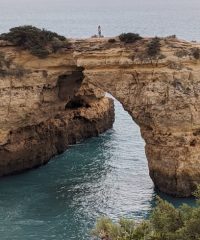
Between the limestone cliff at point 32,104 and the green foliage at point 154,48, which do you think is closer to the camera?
the green foliage at point 154,48

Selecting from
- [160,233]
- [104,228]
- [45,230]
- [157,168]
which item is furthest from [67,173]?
[160,233]

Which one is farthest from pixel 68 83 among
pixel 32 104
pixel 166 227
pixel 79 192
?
pixel 166 227

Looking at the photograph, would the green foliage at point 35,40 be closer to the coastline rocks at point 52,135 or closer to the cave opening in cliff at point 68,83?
the cave opening in cliff at point 68,83

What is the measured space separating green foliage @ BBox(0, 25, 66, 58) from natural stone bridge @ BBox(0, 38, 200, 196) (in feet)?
1.79

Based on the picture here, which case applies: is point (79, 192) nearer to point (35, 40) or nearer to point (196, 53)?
point (35, 40)

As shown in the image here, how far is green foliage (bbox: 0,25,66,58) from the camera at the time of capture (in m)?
41.1

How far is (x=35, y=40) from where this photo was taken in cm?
4131

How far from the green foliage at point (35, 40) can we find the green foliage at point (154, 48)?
21.8 ft

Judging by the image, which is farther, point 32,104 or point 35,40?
point 32,104

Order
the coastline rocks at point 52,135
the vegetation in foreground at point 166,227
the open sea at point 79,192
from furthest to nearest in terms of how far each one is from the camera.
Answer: the coastline rocks at point 52,135, the open sea at point 79,192, the vegetation in foreground at point 166,227

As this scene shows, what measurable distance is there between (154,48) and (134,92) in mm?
3417

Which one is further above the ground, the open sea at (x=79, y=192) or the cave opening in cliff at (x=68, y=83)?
the cave opening in cliff at (x=68, y=83)

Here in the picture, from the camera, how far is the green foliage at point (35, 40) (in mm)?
41094

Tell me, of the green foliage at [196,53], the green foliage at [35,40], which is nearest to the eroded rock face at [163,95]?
the green foliage at [196,53]
